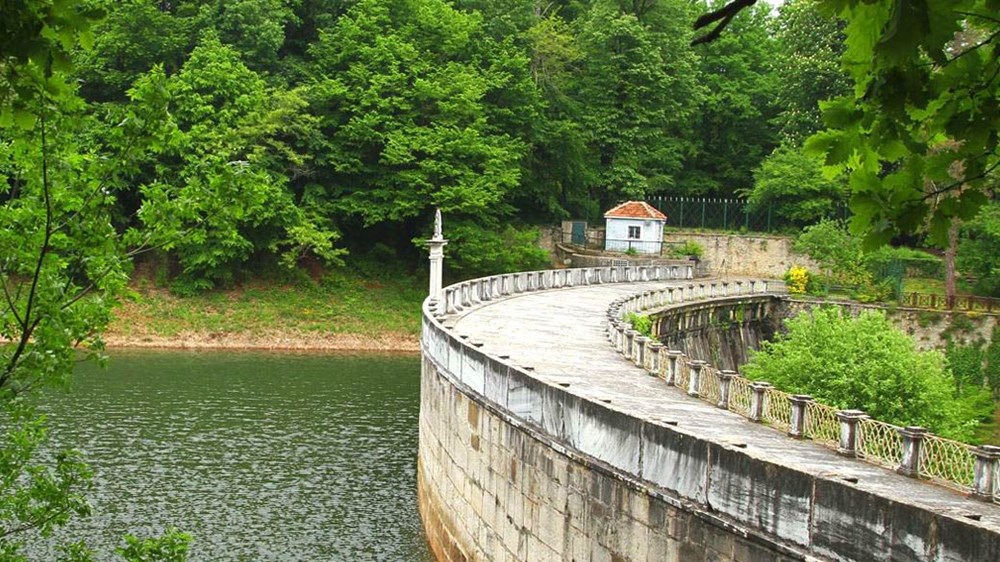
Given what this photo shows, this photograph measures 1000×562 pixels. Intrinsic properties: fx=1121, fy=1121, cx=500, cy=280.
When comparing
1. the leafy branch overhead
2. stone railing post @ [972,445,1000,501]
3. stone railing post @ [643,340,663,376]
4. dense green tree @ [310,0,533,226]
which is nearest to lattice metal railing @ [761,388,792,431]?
stone railing post @ [972,445,1000,501]

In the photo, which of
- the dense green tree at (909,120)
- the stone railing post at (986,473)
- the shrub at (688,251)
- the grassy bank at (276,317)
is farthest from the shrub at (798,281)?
the dense green tree at (909,120)

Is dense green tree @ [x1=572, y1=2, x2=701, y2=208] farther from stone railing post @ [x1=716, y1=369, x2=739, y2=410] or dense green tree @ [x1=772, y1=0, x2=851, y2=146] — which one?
stone railing post @ [x1=716, y1=369, x2=739, y2=410]

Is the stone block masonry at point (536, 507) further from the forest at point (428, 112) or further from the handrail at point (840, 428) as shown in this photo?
the forest at point (428, 112)

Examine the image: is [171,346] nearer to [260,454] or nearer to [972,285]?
[260,454]

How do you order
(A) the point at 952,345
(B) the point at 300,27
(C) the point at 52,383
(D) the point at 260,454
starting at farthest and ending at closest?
(B) the point at 300,27 < (A) the point at 952,345 < (D) the point at 260,454 < (C) the point at 52,383

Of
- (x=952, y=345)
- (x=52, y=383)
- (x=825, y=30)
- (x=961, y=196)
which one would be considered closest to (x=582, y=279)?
(x=952, y=345)

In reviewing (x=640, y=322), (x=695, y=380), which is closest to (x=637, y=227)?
(x=640, y=322)

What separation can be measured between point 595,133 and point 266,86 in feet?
65.7

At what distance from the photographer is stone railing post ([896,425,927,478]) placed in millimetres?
13445

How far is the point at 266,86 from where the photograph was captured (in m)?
59.3

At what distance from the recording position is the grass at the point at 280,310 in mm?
52531

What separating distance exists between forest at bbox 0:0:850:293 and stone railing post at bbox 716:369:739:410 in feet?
105

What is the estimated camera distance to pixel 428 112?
60.2 metres

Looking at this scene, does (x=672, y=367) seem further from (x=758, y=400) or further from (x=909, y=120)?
(x=909, y=120)
